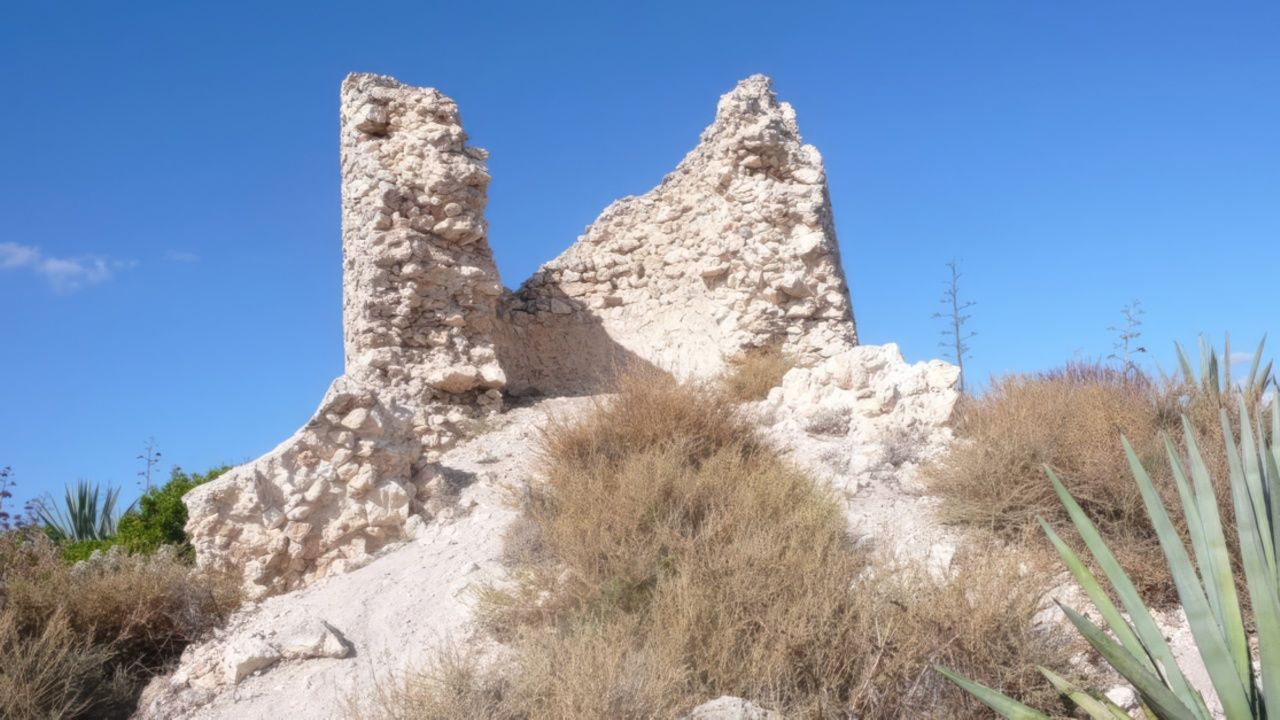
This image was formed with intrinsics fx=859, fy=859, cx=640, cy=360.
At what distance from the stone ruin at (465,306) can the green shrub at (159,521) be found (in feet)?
4.96

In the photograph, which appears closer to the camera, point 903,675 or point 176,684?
point 903,675

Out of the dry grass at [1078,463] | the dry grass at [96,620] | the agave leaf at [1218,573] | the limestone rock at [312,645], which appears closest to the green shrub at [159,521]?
the dry grass at [96,620]

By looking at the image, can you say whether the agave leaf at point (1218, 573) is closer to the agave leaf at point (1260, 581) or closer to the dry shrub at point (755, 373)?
the agave leaf at point (1260, 581)

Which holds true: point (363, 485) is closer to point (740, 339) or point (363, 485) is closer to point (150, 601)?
point (150, 601)

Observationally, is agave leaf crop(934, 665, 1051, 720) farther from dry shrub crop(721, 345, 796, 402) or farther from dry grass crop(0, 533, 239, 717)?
dry shrub crop(721, 345, 796, 402)

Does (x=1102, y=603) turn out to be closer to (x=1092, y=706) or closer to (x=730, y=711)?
(x=1092, y=706)

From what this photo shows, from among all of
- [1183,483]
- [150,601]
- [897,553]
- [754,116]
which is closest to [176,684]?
[150,601]

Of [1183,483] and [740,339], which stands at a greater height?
[740,339]

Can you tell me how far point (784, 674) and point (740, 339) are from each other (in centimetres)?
648

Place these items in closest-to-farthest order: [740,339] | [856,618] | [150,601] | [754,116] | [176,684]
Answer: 1. [856,618]
2. [176,684]
3. [150,601]
4. [740,339]
5. [754,116]

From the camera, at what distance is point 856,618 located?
423 centimetres

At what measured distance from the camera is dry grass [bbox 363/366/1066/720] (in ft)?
12.1

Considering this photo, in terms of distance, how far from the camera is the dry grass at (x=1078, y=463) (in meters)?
5.31

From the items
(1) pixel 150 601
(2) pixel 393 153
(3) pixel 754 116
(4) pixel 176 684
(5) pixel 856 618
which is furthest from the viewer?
(3) pixel 754 116
